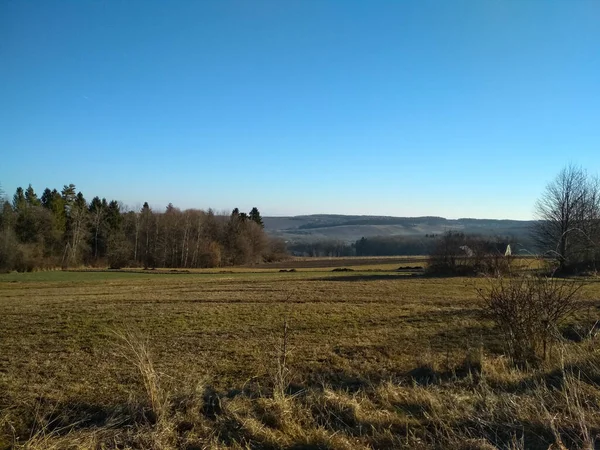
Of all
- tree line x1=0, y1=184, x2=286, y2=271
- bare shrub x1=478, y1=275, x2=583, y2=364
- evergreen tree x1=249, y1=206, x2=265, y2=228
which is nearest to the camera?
bare shrub x1=478, y1=275, x2=583, y2=364

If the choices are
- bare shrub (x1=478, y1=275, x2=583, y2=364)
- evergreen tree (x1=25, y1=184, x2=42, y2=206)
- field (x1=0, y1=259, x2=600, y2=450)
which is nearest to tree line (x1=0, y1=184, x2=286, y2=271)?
evergreen tree (x1=25, y1=184, x2=42, y2=206)

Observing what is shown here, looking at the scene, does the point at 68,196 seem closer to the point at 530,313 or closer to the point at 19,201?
the point at 19,201

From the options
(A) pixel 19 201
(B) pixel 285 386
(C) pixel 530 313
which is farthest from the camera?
(A) pixel 19 201

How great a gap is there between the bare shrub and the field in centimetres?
31

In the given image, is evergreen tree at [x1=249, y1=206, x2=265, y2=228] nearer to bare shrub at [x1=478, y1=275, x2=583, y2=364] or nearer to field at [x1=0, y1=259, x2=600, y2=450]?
field at [x1=0, y1=259, x2=600, y2=450]

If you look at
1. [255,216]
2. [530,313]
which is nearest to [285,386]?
[530,313]

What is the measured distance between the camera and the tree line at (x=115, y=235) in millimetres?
67125

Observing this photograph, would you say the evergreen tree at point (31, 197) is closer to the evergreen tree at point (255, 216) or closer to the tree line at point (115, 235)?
the tree line at point (115, 235)

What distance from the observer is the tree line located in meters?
67.1

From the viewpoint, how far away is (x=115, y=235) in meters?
81.1

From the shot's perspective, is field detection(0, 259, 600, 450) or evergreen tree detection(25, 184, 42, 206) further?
evergreen tree detection(25, 184, 42, 206)

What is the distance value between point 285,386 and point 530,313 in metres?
4.20

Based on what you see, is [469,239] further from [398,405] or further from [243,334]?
[398,405]

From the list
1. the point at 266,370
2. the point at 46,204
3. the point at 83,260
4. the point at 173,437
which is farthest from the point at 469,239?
the point at 46,204
